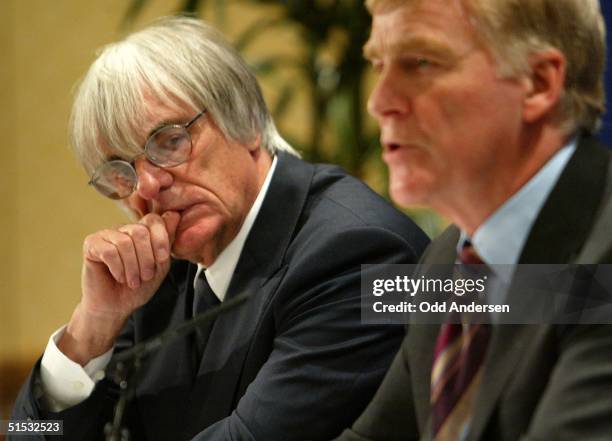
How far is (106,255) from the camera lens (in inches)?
75.9

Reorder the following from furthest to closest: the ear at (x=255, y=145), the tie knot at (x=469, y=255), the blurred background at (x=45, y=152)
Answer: the blurred background at (x=45, y=152) < the ear at (x=255, y=145) < the tie knot at (x=469, y=255)

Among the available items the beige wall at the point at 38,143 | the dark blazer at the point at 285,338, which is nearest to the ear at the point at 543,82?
the dark blazer at the point at 285,338

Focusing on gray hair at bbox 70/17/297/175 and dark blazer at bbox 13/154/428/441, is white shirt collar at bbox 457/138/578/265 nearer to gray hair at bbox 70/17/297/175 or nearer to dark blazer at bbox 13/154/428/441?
dark blazer at bbox 13/154/428/441

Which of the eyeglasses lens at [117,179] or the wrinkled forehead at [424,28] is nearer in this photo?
the wrinkled forehead at [424,28]

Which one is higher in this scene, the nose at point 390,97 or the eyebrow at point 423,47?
the eyebrow at point 423,47

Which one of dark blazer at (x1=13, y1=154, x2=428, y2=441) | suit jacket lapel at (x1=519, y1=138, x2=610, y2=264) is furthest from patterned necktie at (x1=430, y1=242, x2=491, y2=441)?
dark blazer at (x1=13, y1=154, x2=428, y2=441)

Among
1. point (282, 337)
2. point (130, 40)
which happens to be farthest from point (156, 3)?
point (282, 337)

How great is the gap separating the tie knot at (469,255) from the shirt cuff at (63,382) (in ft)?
2.91

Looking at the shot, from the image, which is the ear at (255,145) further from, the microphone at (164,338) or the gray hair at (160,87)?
the microphone at (164,338)

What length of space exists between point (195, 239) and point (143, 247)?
10 centimetres

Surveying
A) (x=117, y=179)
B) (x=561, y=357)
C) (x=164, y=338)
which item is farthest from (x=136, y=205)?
(x=561, y=357)

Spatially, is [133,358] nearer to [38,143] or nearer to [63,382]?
[63,382]

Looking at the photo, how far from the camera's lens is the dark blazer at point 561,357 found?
3.61 ft

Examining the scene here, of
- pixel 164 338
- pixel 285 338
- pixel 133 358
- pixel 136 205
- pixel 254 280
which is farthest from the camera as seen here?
pixel 136 205
